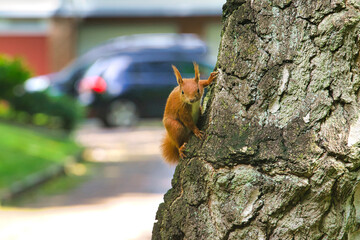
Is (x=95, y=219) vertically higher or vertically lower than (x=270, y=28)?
lower

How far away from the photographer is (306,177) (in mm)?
2572

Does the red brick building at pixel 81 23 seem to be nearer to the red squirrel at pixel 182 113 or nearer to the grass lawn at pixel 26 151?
the grass lawn at pixel 26 151

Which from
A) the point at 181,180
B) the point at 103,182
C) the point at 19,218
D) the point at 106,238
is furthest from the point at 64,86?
the point at 181,180

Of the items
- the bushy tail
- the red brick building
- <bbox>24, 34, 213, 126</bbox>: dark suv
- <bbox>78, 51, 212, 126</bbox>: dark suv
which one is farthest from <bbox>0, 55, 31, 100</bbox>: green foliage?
the red brick building

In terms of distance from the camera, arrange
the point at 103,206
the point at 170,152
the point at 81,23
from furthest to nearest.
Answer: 1. the point at 81,23
2. the point at 103,206
3. the point at 170,152

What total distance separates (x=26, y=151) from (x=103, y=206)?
2.99 metres

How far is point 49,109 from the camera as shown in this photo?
12.1 meters

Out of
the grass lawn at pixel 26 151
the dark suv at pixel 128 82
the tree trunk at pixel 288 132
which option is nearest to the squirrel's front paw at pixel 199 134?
the tree trunk at pixel 288 132

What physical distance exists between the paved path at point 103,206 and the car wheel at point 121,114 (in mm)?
3903

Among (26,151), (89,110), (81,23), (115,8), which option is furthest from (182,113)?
(81,23)

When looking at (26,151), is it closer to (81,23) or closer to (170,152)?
(170,152)

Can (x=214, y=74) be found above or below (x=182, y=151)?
above

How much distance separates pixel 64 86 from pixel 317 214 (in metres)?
14.5

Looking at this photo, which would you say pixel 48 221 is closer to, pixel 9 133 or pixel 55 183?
pixel 55 183
